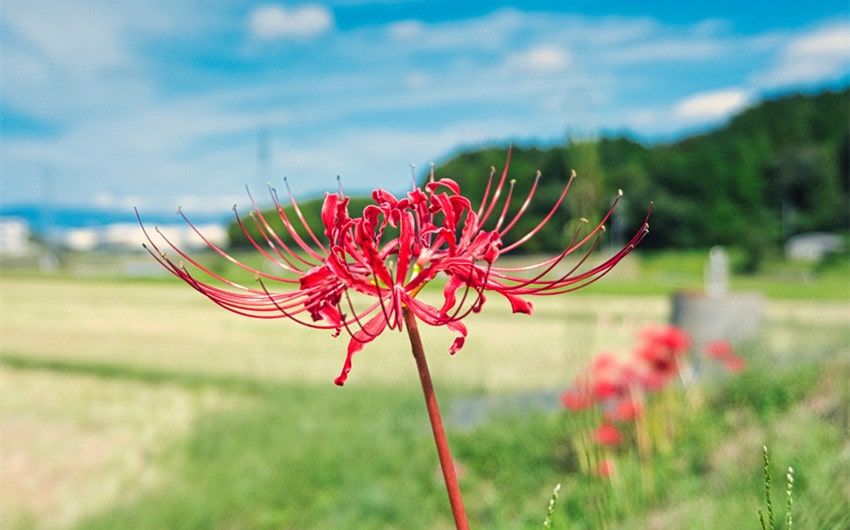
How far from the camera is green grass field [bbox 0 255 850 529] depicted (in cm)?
452

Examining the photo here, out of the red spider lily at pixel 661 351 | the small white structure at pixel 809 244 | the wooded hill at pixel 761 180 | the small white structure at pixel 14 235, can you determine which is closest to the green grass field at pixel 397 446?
the red spider lily at pixel 661 351

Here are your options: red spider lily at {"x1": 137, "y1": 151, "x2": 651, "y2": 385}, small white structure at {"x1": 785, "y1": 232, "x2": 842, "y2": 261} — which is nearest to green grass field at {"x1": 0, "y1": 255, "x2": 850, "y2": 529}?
red spider lily at {"x1": 137, "y1": 151, "x2": 651, "y2": 385}

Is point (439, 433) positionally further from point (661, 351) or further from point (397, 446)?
point (397, 446)

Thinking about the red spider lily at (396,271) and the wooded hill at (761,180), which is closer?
the red spider lily at (396,271)

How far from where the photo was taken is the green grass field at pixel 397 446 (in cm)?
452

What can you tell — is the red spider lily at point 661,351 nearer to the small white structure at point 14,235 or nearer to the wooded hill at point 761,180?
the wooded hill at point 761,180

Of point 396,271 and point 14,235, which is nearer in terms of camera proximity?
point 396,271

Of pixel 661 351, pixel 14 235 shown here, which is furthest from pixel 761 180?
pixel 14 235

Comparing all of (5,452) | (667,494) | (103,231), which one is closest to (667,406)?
(667,494)

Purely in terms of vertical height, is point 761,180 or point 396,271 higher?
Result: point 761,180

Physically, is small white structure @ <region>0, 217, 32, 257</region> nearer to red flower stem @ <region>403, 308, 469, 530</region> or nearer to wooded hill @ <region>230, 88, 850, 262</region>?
wooded hill @ <region>230, 88, 850, 262</region>

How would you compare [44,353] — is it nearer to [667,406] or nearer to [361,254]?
[667,406]

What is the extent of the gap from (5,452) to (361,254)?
930 centimetres

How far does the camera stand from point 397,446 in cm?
686
